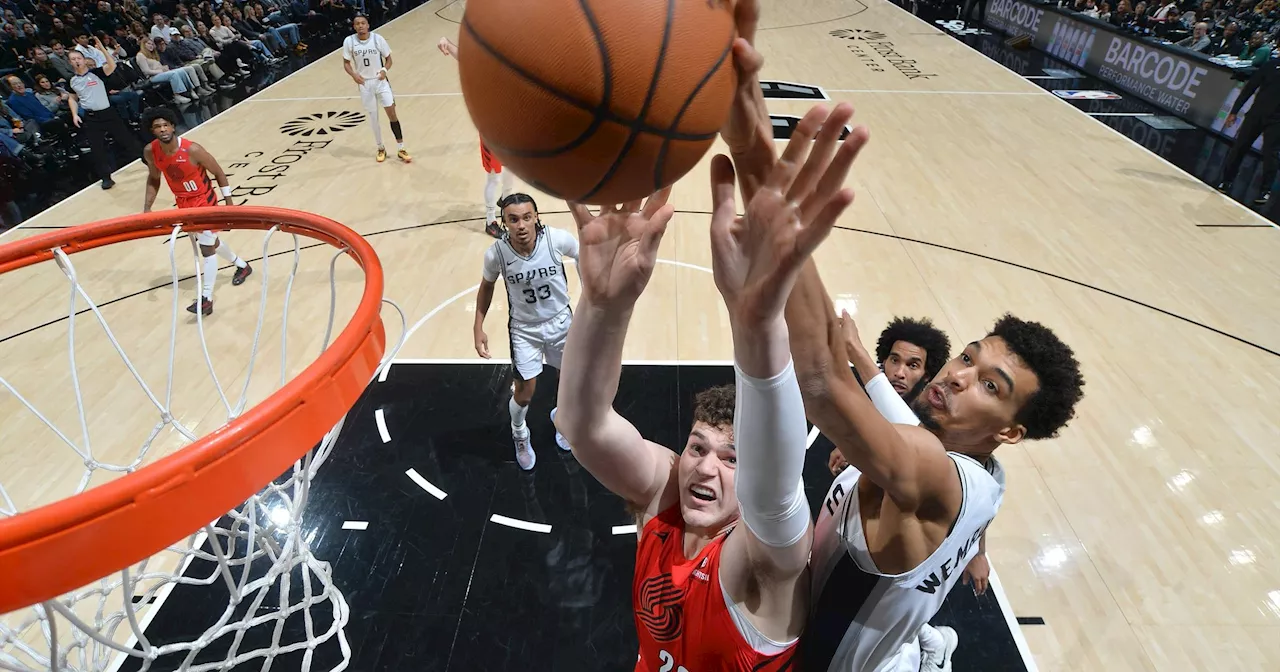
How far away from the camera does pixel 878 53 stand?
42.1 ft

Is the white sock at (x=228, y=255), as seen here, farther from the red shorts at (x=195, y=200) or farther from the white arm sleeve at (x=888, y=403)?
the white arm sleeve at (x=888, y=403)

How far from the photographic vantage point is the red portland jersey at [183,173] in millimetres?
5121

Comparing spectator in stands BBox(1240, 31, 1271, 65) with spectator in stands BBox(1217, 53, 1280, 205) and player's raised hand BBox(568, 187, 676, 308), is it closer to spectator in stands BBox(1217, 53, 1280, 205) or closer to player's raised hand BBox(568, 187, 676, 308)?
spectator in stands BBox(1217, 53, 1280, 205)

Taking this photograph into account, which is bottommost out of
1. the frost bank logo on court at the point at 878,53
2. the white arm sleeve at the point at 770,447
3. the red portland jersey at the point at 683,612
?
the frost bank logo on court at the point at 878,53

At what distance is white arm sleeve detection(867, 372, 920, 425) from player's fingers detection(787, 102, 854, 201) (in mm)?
1251

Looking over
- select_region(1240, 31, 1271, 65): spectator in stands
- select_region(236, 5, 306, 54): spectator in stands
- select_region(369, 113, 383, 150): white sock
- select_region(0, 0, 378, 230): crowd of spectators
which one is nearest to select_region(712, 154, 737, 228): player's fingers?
select_region(369, 113, 383, 150): white sock

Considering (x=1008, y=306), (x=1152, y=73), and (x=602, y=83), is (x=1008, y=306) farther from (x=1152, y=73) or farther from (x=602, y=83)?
(x=1152, y=73)

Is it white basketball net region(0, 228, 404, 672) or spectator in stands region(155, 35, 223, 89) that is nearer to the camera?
white basketball net region(0, 228, 404, 672)

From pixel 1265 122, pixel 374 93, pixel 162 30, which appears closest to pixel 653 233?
pixel 374 93

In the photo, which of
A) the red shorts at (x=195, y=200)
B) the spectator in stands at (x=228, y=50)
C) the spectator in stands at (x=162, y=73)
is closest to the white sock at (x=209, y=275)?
the red shorts at (x=195, y=200)

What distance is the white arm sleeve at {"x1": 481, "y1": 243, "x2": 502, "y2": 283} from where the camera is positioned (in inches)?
145

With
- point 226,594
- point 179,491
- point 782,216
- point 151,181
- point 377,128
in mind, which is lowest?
point 226,594

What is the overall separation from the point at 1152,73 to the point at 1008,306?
767 cm

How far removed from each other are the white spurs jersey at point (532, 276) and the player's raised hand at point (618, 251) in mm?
2366
